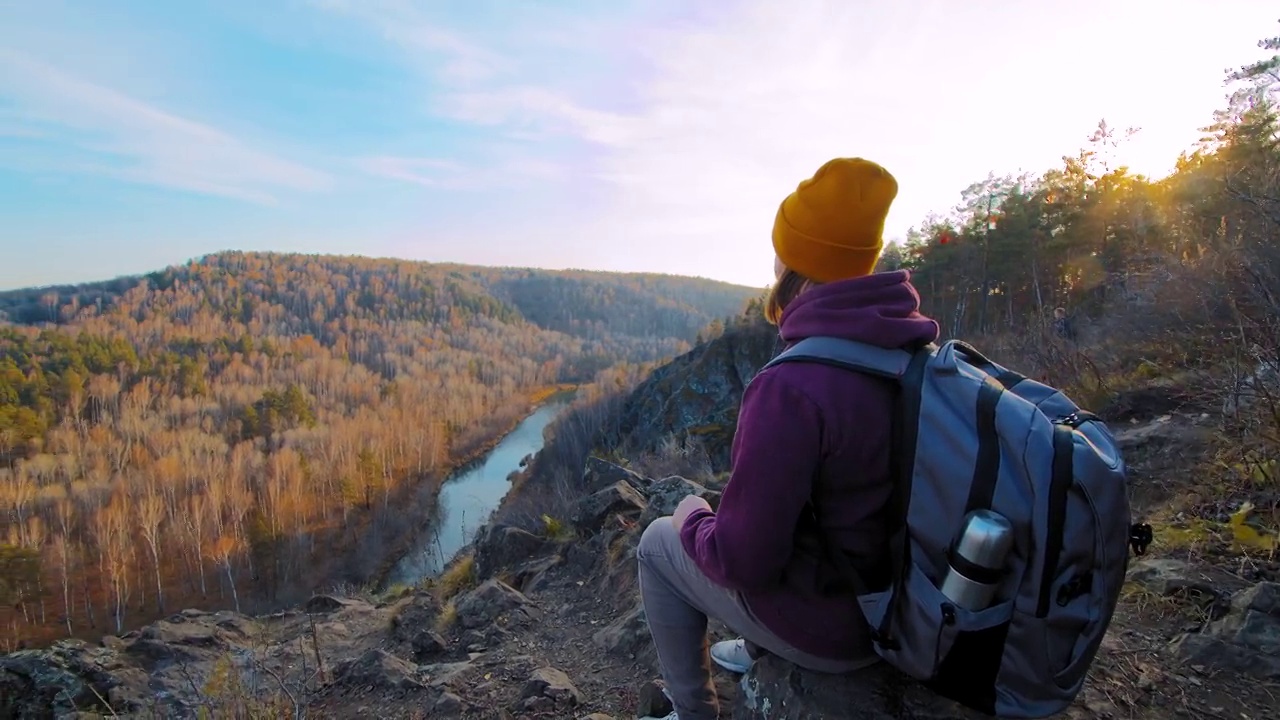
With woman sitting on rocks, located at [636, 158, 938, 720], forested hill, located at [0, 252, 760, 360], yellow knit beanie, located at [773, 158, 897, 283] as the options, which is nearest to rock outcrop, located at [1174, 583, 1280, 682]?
woman sitting on rocks, located at [636, 158, 938, 720]

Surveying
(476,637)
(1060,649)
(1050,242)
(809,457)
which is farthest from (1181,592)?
(1050,242)

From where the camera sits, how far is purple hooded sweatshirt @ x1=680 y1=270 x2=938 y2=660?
151 centimetres

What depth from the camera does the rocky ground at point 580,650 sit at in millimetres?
2350

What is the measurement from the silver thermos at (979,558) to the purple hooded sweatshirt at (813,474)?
0.20m

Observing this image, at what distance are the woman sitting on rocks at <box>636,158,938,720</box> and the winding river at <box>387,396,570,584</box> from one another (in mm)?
17273

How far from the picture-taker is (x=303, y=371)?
75500 millimetres

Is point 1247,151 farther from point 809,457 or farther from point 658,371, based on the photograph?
point 658,371

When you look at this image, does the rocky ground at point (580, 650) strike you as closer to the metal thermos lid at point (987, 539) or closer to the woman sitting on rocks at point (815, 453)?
the woman sitting on rocks at point (815, 453)

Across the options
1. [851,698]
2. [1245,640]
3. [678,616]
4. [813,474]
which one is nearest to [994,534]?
[813,474]

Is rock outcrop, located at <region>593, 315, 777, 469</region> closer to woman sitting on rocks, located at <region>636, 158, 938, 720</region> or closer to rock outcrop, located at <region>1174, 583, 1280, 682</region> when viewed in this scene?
rock outcrop, located at <region>1174, 583, 1280, 682</region>

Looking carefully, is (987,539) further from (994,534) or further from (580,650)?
(580,650)

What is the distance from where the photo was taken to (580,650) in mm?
4203

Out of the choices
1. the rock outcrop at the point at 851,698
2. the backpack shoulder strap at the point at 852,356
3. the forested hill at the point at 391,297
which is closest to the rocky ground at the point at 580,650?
the rock outcrop at the point at 851,698

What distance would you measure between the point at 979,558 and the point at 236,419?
66.0m
